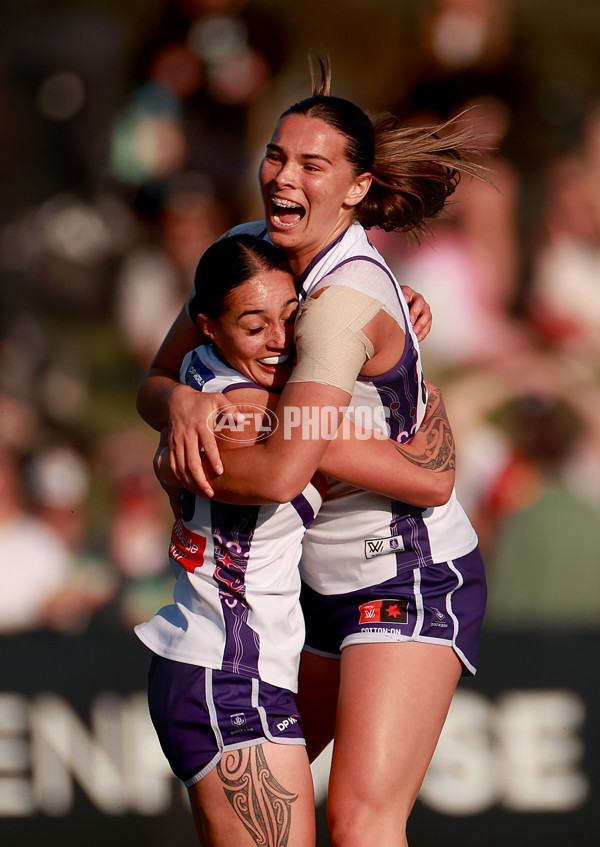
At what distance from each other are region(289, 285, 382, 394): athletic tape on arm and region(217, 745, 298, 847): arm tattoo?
796 millimetres

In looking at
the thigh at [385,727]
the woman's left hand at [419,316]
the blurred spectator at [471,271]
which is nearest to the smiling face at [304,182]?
the woman's left hand at [419,316]

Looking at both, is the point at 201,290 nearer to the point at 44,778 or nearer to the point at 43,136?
the point at 44,778

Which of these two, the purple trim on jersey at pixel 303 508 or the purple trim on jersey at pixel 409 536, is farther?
the purple trim on jersey at pixel 409 536

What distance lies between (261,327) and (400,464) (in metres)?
0.44

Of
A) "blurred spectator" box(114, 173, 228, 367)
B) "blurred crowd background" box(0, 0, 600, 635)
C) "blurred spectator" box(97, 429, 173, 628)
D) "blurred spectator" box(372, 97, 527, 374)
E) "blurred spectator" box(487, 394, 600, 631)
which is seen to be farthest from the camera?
"blurred spectator" box(114, 173, 228, 367)

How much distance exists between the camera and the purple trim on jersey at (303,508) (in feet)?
8.00

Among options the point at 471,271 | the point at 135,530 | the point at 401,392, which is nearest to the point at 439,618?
the point at 401,392

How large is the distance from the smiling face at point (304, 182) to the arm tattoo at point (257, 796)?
3.58 feet

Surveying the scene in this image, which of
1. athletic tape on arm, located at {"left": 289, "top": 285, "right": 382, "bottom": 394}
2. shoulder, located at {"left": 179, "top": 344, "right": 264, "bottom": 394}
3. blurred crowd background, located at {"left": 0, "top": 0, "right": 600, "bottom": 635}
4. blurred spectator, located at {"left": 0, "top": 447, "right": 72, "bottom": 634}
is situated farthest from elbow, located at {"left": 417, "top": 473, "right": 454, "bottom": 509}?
blurred spectator, located at {"left": 0, "top": 447, "right": 72, "bottom": 634}

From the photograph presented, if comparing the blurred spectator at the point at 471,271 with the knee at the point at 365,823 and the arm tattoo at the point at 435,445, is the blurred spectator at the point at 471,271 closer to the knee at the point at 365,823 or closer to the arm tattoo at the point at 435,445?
the arm tattoo at the point at 435,445

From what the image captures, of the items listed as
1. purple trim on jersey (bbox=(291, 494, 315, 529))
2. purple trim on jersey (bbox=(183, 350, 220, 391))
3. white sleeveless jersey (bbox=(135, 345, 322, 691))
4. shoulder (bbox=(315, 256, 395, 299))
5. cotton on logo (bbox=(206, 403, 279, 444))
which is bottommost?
white sleeveless jersey (bbox=(135, 345, 322, 691))

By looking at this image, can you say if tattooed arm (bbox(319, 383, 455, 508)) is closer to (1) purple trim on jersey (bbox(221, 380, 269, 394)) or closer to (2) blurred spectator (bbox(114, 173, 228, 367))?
(1) purple trim on jersey (bbox(221, 380, 269, 394))

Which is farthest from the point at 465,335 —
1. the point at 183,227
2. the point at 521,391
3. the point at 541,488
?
the point at 183,227

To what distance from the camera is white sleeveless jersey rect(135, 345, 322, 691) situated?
2.31 metres
